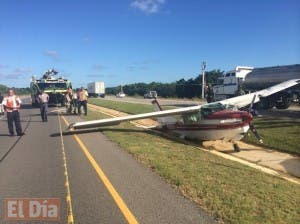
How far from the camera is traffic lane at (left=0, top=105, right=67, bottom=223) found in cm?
740

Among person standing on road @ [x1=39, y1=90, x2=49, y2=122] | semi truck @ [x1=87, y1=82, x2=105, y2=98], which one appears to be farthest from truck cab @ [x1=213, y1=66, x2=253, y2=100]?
semi truck @ [x1=87, y1=82, x2=105, y2=98]

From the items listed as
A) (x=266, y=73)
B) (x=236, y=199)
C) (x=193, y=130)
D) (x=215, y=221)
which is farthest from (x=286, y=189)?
(x=266, y=73)

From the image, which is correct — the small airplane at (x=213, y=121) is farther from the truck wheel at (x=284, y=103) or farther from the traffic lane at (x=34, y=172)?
the truck wheel at (x=284, y=103)

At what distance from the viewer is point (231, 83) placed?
37938mm

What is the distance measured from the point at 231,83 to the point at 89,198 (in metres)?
32.2

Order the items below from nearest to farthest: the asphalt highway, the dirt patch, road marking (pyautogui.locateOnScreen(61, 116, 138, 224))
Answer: road marking (pyautogui.locateOnScreen(61, 116, 138, 224)) → the asphalt highway → the dirt patch

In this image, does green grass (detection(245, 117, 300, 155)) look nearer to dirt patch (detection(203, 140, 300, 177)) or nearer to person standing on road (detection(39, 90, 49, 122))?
dirt patch (detection(203, 140, 300, 177))

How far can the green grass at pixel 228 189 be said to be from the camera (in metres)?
6.17

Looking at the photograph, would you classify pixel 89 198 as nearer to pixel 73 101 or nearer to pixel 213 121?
pixel 213 121

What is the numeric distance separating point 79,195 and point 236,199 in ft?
8.63

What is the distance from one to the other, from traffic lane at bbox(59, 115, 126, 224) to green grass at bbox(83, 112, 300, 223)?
135cm

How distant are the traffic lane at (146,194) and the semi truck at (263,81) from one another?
2147 centimetres

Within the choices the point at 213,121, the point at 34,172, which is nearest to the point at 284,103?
the point at 213,121

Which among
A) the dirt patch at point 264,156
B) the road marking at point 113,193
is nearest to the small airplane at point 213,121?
the dirt patch at point 264,156
